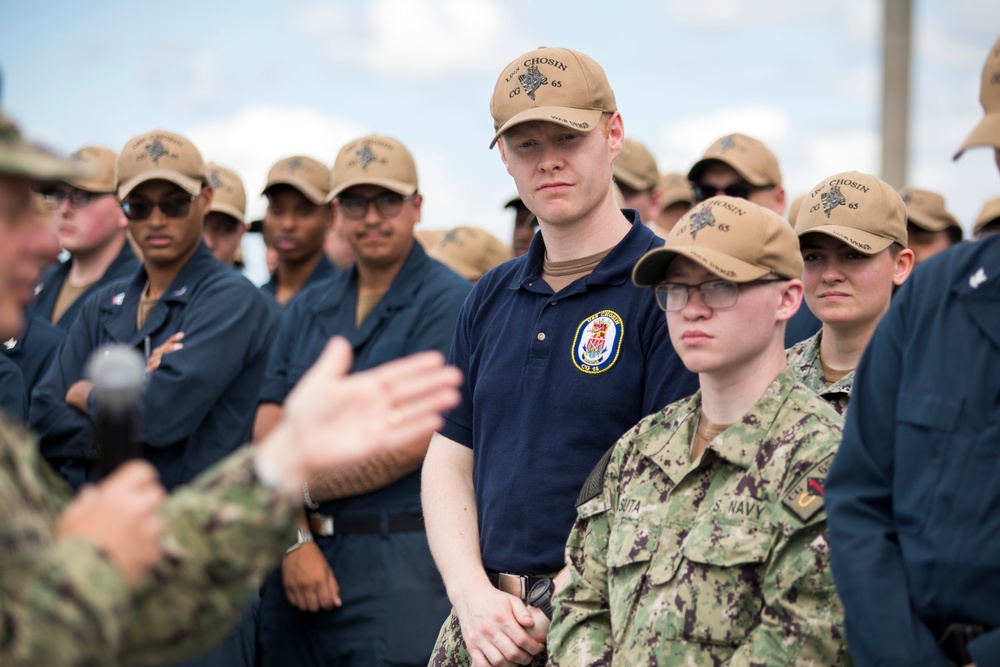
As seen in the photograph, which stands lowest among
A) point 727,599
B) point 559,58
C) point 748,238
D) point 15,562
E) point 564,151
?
point 727,599

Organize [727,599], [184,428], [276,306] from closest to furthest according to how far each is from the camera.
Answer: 1. [727,599]
2. [184,428]
3. [276,306]

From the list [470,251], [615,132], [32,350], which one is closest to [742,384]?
[615,132]

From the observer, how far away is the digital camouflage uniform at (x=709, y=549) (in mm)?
2783

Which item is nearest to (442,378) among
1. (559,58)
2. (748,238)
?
(748,238)

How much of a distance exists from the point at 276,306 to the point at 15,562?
4.36 meters

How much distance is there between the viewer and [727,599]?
285 centimetres

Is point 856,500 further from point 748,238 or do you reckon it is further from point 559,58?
point 559,58

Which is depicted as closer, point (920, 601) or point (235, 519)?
point (235, 519)

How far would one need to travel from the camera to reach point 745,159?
5863 millimetres

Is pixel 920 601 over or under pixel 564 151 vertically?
under

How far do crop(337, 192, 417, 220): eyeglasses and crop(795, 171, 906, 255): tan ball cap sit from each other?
2.03 metres

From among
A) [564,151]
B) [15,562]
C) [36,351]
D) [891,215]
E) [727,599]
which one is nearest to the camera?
[15,562]

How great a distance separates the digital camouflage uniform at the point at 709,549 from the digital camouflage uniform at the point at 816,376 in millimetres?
743

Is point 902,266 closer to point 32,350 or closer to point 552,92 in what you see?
point 552,92
